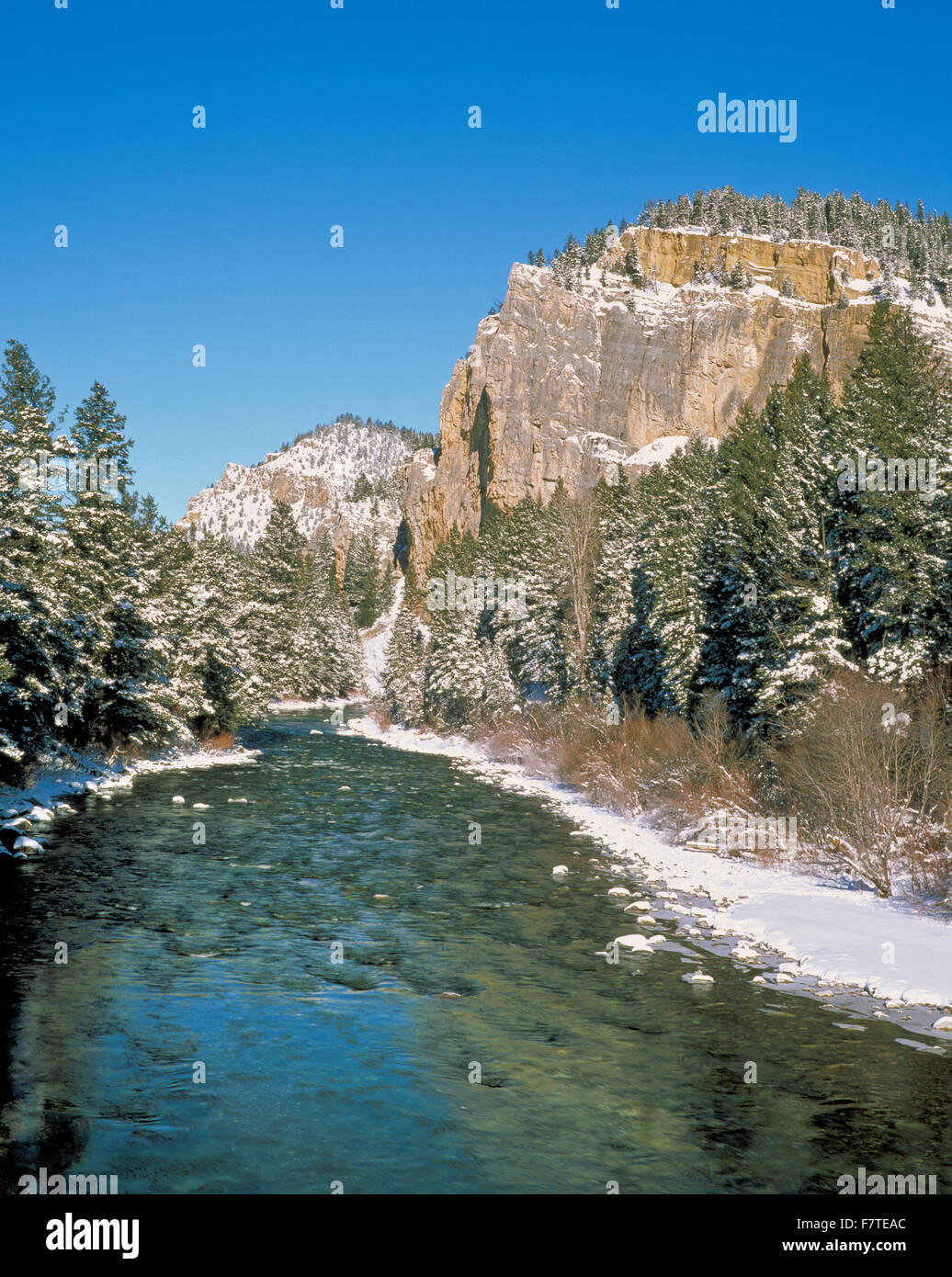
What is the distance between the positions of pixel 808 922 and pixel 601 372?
131042mm

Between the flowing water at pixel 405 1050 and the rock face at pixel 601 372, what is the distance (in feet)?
373

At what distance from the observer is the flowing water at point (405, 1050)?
29.9 ft

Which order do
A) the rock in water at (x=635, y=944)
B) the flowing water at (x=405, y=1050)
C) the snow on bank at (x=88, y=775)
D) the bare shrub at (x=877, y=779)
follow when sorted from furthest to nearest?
the snow on bank at (x=88, y=775) → the bare shrub at (x=877, y=779) → the rock in water at (x=635, y=944) → the flowing water at (x=405, y=1050)

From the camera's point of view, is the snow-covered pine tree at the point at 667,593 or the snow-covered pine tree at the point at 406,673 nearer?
the snow-covered pine tree at the point at 667,593

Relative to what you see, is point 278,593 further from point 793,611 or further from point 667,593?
point 793,611

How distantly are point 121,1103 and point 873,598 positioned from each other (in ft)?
77.4

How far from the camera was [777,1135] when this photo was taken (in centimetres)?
986

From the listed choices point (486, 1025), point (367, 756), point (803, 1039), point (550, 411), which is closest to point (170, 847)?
point (486, 1025)

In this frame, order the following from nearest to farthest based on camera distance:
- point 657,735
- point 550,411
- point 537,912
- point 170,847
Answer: point 537,912 → point 170,847 → point 657,735 → point 550,411

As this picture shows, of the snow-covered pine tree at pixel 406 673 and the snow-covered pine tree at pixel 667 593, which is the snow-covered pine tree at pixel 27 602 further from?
the snow-covered pine tree at pixel 406 673

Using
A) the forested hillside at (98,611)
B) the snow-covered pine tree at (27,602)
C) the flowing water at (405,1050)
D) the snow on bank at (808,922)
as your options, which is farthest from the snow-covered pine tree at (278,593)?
the flowing water at (405,1050)

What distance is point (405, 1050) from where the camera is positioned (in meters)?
12.0

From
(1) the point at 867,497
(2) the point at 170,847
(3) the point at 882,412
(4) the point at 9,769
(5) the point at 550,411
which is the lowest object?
(2) the point at 170,847
